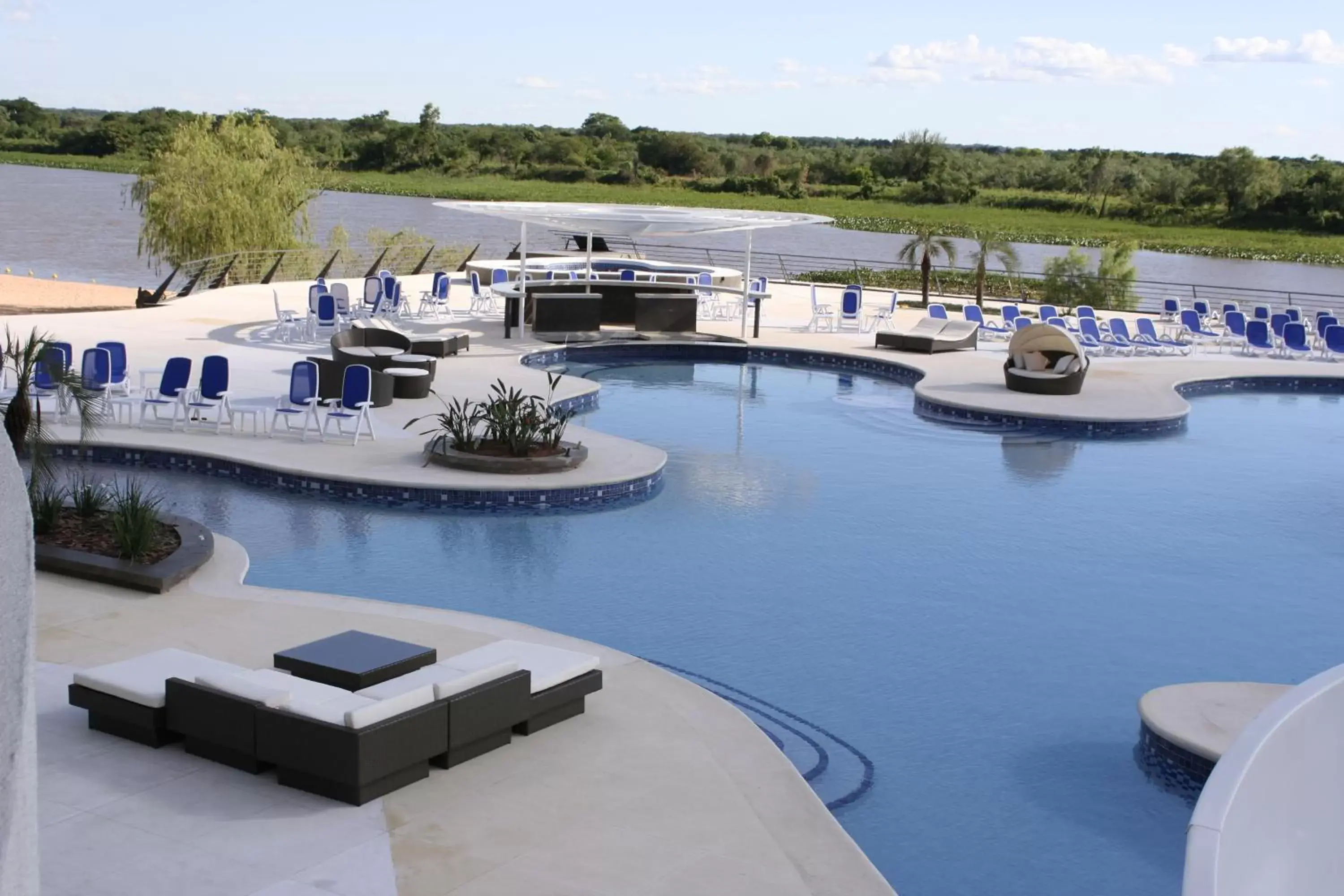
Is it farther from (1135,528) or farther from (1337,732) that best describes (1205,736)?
(1135,528)

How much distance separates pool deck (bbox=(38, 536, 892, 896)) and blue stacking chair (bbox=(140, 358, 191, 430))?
6.08m

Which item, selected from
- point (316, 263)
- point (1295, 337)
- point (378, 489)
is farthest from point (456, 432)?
point (316, 263)

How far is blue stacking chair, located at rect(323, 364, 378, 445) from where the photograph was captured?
12.8 m

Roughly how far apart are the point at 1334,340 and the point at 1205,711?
53.7 ft

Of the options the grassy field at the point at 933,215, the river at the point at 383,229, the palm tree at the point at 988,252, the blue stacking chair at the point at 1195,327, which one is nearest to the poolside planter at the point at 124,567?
the blue stacking chair at the point at 1195,327

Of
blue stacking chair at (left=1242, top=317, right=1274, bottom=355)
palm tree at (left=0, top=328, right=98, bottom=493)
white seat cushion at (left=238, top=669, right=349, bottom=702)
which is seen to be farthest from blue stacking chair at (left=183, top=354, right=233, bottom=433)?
blue stacking chair at (left=1242, top=317, right=1274, bottom=355)

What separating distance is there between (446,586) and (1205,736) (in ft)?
16.2

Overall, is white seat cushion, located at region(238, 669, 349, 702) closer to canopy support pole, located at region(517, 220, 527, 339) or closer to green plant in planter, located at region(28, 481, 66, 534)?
green plant in planter, located at region(28, 481, 66, 534)

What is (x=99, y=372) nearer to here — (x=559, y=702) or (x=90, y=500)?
(x=90, y=500)

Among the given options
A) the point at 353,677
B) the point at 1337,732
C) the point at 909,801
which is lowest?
the point at 909,801

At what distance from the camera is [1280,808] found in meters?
4.20

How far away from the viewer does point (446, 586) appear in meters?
9.62

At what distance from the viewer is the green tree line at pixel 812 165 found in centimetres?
5975

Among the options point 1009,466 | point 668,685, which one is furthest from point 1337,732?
point 1009,466
